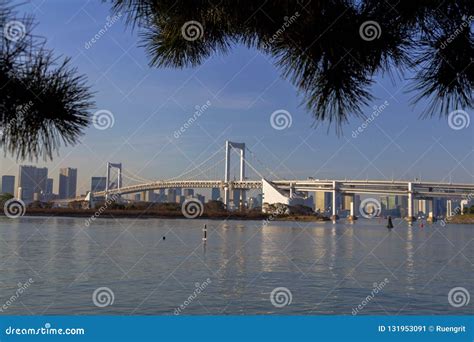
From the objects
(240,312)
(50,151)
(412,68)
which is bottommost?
(240,312)

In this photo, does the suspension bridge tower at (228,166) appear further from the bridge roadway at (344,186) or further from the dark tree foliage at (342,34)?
the dark tree foliage at (342,34)

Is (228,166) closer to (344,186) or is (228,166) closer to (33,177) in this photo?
(344,186)

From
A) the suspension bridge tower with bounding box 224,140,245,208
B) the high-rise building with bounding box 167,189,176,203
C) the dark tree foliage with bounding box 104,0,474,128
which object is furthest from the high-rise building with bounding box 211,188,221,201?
the dark tree foliage with bounding box 104,0,474,128

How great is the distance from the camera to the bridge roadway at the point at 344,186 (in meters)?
38.5

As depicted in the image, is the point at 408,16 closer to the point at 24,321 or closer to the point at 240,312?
the point at 24,321

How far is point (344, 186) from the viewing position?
39250 mm

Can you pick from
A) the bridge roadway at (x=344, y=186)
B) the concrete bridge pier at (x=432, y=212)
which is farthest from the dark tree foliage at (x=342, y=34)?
the concrete bridge pier at (x=432, y=212)

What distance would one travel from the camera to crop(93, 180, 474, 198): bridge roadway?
38525 millimetres

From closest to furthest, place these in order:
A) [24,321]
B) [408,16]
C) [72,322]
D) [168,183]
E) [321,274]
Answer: [408,16], [24,321], [72,322], [321,274], [168,183]

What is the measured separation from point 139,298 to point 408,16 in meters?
5.87

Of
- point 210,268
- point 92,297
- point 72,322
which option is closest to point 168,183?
point 210,268

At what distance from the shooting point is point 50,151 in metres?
1.40

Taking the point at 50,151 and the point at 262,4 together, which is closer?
the point at 50,151

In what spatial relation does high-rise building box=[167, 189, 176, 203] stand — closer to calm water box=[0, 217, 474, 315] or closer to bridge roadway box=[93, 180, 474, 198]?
bridge roadway box=[93, 180, 474, 198]
